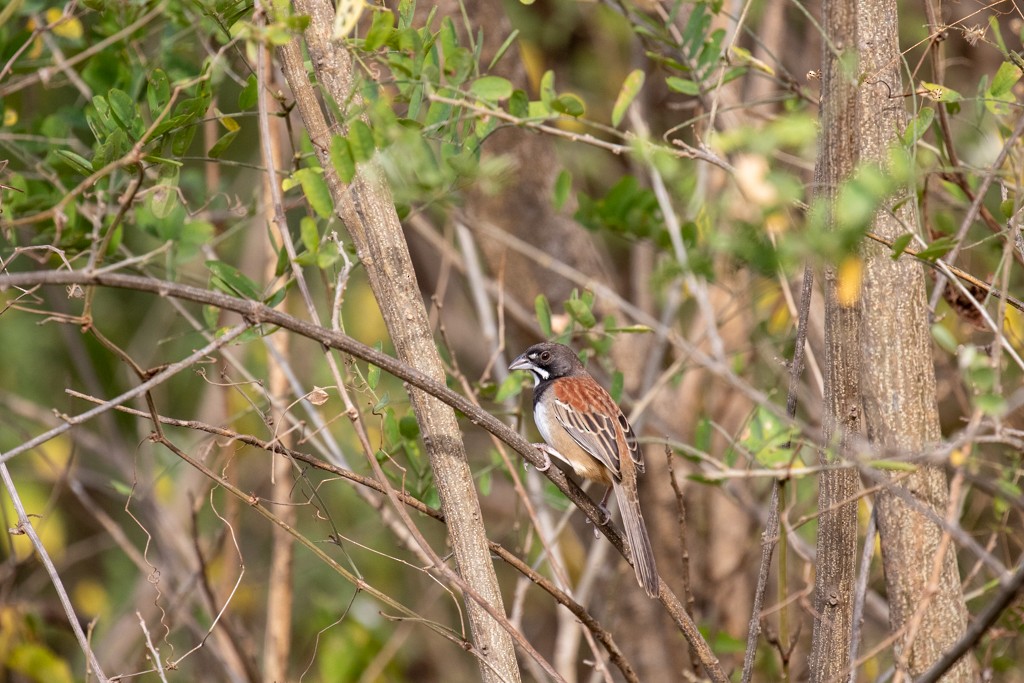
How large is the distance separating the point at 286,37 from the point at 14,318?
7.36 meters

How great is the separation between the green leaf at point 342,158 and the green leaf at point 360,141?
2 cm

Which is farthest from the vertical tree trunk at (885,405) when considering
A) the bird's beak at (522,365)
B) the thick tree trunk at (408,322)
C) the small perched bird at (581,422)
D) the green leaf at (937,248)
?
the bird's beak at (522,365)

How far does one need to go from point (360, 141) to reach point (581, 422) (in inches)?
99.2

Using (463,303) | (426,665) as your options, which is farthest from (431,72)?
(426,665)

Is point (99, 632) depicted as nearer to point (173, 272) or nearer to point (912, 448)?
point (173, 272)

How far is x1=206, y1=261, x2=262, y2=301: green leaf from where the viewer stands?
3455 millimetres

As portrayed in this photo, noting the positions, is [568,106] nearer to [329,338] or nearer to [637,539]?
[329,338]

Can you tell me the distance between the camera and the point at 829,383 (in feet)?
9.37

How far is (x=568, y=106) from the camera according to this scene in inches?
142

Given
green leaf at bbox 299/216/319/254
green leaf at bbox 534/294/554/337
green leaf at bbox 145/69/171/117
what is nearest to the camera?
green leaf at bbox 299/216/319/254

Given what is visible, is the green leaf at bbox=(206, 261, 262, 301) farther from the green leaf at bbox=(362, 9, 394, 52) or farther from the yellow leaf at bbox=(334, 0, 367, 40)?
the yellow leaf at bbox=(334, 0, 367, 40)

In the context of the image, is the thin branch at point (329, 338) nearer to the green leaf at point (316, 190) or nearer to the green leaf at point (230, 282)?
the green leaf at point (316, 190)

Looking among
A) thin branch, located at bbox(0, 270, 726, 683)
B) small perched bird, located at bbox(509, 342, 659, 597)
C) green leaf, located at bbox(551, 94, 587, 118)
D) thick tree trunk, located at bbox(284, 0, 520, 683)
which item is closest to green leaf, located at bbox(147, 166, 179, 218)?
thick tree trunk, located at bbox(284, 0, 520, 683)

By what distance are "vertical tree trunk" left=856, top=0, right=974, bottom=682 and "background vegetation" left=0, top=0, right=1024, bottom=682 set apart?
0.01 metres
